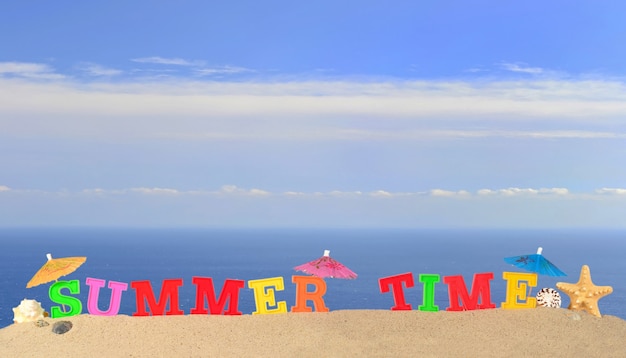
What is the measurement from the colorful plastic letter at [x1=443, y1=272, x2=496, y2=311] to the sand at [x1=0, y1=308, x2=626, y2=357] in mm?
351

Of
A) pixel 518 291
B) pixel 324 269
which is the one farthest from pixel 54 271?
pixel 518 291

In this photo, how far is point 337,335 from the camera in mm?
16953

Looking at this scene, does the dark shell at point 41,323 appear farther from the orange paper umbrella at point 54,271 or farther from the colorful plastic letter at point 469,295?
the colorful plastic letter at point 469,295

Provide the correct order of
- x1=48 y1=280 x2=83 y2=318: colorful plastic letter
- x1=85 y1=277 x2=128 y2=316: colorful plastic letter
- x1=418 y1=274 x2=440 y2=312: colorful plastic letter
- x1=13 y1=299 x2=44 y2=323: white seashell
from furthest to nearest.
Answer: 1. x1=418 y1=274 x2=440 y2=312: colorful plastic letter
2. x1=48 y1=280 x2=83 y2=318: colorful plastic letter
3. x1=13 y1=299 x2=44 y2=323: white seashell
4. x1=85 y1=277 x2=128 y2=316: colorful plastic letter

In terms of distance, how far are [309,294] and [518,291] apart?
536 centimetres

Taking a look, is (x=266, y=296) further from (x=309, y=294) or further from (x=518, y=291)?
(x=518, y=291)

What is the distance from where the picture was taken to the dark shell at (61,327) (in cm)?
1736

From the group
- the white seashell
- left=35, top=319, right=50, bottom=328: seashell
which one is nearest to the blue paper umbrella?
left=35, top=319, right=50, bottom=328: seashell

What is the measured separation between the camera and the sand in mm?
16234

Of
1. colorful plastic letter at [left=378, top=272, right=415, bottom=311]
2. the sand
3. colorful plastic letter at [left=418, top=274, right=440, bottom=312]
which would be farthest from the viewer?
colorful plastic letter at [left=418, top=274, right=440, bottom=312]

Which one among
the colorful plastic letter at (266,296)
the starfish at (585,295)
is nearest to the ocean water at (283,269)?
the starfish at (585,295)

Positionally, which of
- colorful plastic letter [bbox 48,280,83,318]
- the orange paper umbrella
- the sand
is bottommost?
the sand

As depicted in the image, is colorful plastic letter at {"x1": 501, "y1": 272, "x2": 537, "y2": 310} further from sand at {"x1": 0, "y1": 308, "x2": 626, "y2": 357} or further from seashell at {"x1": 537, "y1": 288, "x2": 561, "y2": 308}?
sand at {"x1": 0, "y1": 308, "x2": 626, "y2": 357}

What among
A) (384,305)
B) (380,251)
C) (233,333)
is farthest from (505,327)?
(380,251)
